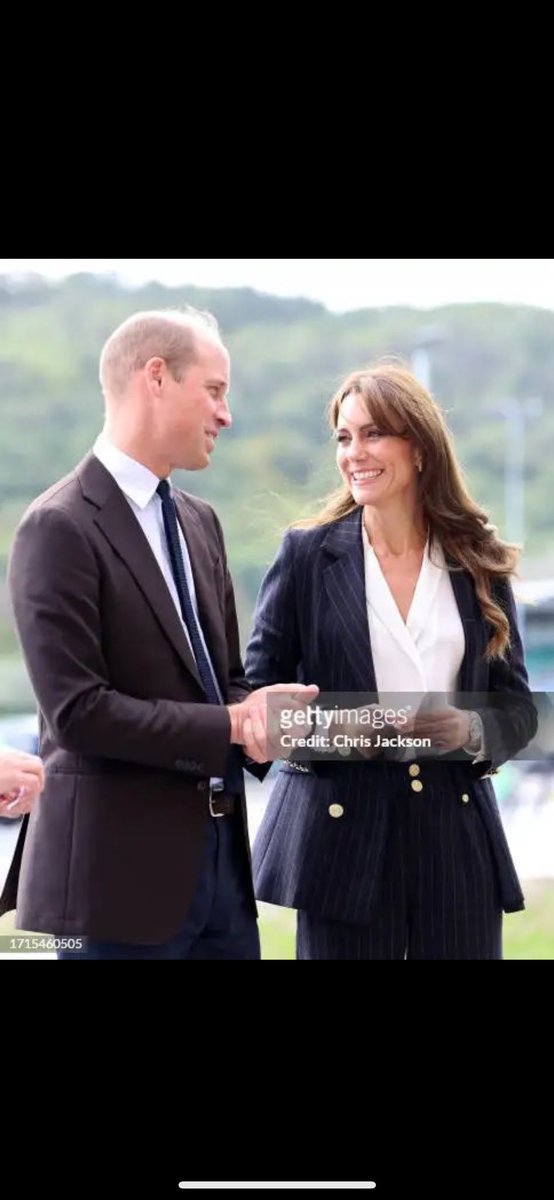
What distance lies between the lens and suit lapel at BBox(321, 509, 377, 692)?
293 centimetres

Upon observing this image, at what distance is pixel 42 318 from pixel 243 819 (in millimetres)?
1125

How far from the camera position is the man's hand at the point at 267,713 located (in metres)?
2.86

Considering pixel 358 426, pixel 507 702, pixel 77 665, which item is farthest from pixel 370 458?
pixel 77 665

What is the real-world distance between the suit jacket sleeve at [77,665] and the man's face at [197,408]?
0.95 ft

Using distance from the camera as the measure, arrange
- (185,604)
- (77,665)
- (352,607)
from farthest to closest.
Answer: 1. (352,607)
2. (185,604)
3. (77,665)

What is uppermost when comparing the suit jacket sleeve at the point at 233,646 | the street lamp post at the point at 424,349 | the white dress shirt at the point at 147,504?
the street lamp post at the point at 424,349

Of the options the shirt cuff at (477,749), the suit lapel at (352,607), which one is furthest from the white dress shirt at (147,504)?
the shirt cuff at (477,749)

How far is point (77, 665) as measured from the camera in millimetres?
2693

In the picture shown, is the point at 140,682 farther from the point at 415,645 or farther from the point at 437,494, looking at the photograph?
the point at 437,494

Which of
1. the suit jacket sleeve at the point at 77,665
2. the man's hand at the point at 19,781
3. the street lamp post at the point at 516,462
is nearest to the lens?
the suit jacket sleeve at the point at 77,665

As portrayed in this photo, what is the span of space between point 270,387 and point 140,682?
69cm

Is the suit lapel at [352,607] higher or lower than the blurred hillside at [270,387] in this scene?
lower

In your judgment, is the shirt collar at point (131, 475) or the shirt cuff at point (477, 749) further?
the shirt cuff at point (477, 749)

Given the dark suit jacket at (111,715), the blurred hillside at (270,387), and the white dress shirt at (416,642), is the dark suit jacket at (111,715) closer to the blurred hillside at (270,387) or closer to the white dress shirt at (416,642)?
the blurred hillside at (270,387)
